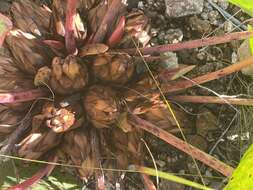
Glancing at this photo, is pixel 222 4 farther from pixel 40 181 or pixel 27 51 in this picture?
pixel 40 181

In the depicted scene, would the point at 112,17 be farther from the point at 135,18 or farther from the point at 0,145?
the point at 0,145

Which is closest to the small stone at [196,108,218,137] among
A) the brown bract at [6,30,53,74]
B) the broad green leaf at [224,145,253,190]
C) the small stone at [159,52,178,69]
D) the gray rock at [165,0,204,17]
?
the small stone at [159,52,178,69]

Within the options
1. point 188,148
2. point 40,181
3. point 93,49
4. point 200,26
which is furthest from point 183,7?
point 40,181

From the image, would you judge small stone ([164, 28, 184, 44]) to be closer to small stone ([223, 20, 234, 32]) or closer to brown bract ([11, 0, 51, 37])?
small stone ([223, 20, 234, 32])

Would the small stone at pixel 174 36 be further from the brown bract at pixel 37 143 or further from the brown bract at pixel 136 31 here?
the brown bract at pixel 37 143

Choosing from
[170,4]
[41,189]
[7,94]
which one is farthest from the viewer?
[170,4]

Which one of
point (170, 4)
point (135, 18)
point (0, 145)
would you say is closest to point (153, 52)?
point (135, 18)

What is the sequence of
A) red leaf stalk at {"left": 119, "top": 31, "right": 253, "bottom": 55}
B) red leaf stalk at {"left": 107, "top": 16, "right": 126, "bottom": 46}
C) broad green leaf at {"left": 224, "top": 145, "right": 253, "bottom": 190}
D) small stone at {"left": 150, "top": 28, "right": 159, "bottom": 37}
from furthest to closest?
small stone at {"left": 150, "top": 28, "right": 159, "bottom": 37}
red leaf stalk at {"left": 107, "top": 16, "right": 126, "bottom": 46}
red leaf stalk at {"left": 119, "top": 31, "right": 253, "bottom": 55}
broad green leaf at {"left": 224, "top": 145, "right": 253, "bottom": 190}
